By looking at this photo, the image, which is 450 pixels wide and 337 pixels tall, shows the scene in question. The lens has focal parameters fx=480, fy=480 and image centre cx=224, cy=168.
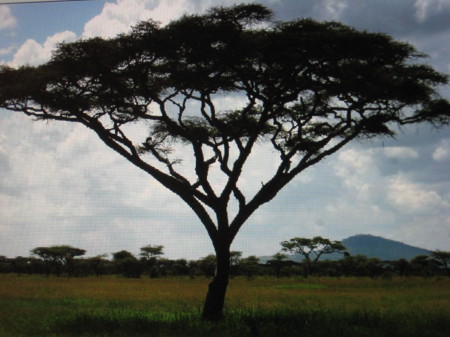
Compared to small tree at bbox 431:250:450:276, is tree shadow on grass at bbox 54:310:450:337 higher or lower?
lower

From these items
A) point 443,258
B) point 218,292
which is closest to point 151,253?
point 443,258

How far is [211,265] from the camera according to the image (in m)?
52.2

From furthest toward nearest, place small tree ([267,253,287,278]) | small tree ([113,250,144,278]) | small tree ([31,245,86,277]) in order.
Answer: small tree ([267,253,287,278])
small tree ([113,250,144,278])
small tree ([31,245,86,277])

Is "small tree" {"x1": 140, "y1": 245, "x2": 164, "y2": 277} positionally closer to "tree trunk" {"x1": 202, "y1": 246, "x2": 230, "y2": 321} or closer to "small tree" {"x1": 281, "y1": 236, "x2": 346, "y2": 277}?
"small tree" {"x1": 281, "y1": 236, "x2": 346, "y2": 277}

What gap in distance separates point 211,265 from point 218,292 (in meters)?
41.1

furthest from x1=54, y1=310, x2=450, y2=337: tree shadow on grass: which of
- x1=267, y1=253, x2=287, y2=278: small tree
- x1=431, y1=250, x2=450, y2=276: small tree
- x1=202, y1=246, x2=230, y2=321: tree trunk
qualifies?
x1=431, y1=250, x2=450, y2=276: small tree

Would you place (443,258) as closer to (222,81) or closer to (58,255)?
(58,255)

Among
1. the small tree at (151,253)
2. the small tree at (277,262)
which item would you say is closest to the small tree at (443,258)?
the small tree at (277,262)

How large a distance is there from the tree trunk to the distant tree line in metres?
38.9

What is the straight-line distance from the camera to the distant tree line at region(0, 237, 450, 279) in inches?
2023

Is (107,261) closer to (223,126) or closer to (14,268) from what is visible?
(14,268)

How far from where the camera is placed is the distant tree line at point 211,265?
169ft

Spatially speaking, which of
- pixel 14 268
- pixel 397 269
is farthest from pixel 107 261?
pixel 397 269

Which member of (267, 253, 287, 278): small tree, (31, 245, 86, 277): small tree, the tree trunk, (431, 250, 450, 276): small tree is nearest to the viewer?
the tree trunk
